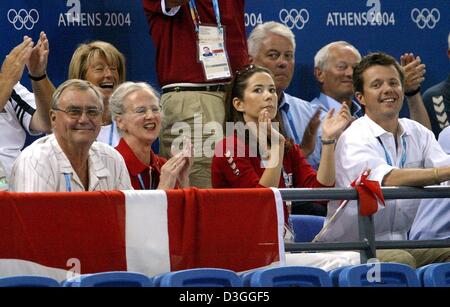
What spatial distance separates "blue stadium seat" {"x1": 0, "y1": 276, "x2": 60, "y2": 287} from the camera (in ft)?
14.6

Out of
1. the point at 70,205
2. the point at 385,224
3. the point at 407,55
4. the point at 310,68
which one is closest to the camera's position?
the point at 70,205

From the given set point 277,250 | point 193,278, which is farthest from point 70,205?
point 277,250

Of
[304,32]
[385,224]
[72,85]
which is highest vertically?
[304,32]

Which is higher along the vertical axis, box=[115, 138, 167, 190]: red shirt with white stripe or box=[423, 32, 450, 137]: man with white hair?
box=[423, 32, 450, 137]: man with white hair

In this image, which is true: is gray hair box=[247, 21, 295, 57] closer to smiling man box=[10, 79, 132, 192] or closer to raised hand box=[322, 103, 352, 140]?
raised hand box=[322, 103, 352, 140]

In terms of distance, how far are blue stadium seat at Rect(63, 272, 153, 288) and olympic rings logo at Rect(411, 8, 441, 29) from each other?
12.6ft

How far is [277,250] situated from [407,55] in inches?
98.1

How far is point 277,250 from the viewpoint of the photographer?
5.22m

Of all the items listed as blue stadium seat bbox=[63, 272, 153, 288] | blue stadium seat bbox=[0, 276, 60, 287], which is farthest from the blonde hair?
blue stadium seat bbox=[0, 276, 60, 287]

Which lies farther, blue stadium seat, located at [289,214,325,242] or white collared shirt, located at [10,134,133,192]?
blue stadium seat, located at [289,214,325,242]

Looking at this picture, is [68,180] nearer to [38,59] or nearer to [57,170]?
[57,170]

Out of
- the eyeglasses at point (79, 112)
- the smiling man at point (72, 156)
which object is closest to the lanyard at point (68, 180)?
the smiling man at point (72, 156)

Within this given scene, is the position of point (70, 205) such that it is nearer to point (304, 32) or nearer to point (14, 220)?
point (14, 220)

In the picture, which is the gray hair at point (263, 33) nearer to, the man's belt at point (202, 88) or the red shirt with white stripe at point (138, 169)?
the man's belt at point (202, 88)
